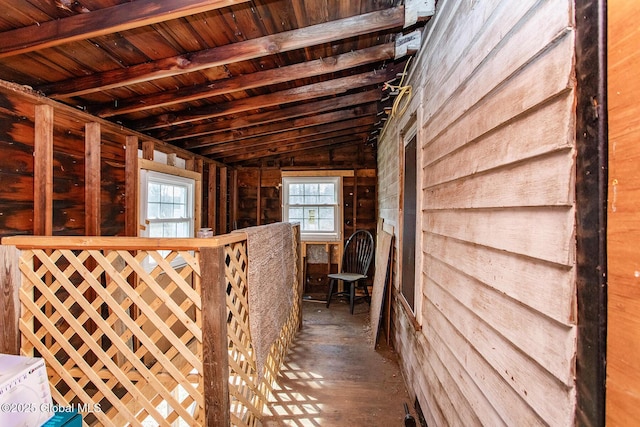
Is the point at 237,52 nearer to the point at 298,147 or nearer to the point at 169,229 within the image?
the point at 169,229

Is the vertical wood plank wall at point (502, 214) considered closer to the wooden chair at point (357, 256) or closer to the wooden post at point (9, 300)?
the wooden post at point (9, 300)

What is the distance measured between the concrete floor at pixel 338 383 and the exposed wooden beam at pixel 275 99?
2.38 metres

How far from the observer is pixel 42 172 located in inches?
76.0

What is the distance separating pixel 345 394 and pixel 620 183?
7.42ft

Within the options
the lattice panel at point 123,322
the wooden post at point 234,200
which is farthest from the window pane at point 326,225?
the lattice panel at point 123,322

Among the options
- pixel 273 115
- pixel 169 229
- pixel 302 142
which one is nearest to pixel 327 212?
pixel 302 142

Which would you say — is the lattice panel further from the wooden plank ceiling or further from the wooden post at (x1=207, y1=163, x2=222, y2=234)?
the wooden post at (x1=207, y1=163, x2=222, y2=234)

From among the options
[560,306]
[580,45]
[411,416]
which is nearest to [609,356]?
[560,306]

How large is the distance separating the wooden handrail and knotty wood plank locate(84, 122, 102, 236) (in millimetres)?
865

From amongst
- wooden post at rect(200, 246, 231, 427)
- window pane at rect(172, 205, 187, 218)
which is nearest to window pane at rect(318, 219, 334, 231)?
window pane at rect(172, 205, 187, 218)

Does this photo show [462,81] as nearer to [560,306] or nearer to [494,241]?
[494,241]

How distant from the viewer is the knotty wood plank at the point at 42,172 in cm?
191

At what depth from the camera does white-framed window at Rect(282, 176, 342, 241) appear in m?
4.73

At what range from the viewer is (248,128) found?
3416 millimetres
